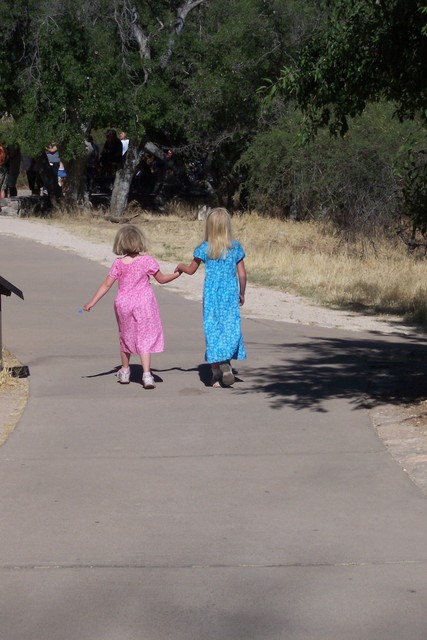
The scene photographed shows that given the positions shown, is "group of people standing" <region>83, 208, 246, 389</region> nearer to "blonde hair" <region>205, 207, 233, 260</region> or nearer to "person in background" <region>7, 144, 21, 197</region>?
A: "blonde hair" <region>205, 207, 233, 260</region>

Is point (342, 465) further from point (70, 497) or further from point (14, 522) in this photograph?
point (14, 522)

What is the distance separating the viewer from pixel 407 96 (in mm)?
8383

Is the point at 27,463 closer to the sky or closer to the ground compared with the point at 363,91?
Answer: closer to the ground

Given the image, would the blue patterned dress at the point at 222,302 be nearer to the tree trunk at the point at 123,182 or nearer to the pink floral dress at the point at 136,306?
the pink floral dress at the point at 136,306

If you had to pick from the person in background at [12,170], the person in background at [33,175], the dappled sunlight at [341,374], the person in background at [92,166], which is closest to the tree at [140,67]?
the person in background at [12,170]

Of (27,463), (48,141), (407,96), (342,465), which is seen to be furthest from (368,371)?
(48,141)

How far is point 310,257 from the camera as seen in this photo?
1989cm

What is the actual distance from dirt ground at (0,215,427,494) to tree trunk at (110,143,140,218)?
727 centimetres

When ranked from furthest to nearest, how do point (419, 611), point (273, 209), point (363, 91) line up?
point (273, 209) → point (363, 91) → point (419, 611)

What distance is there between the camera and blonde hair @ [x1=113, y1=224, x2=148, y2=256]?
939 centimetres

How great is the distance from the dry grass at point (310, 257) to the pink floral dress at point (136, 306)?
5.70 meters

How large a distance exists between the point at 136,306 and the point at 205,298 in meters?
0.62

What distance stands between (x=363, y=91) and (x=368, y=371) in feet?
9.59

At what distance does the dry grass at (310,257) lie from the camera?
1606 centimetres
